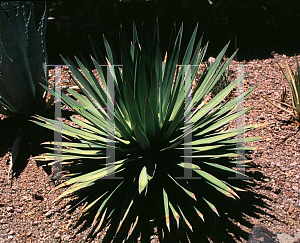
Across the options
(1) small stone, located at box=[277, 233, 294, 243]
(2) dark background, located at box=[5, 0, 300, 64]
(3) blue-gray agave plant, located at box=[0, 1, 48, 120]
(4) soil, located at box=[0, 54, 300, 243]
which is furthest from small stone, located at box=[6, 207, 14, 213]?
(2) dark background, located at box=[5, 0, 300, 64]

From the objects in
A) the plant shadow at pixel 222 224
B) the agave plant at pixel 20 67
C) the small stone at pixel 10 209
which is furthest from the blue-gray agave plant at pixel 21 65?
the plant shadow at pixel 222 224

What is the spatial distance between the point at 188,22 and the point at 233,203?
2.92m

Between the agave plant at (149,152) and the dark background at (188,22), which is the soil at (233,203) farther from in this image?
the dark background at (188,22)

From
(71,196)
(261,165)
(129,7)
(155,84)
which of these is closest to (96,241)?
(71,196)

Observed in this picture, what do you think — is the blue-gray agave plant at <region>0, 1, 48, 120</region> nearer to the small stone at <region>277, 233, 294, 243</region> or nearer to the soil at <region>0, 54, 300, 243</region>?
the soil at <region>0, 54, 300, 243</region>

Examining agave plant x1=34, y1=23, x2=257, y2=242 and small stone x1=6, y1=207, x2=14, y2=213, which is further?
small stone x1=6, y1=207, x2=14, y2=213

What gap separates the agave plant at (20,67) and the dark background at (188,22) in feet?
3.49

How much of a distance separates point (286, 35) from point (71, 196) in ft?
13.0

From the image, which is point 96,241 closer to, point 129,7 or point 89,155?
point 89,155

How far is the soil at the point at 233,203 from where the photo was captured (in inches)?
83.7

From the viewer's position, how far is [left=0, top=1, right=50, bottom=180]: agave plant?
263cm

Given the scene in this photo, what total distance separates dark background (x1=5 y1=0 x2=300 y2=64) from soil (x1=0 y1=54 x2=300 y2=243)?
1482mm

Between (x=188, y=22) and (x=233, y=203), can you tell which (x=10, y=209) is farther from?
(x=188, y=22)

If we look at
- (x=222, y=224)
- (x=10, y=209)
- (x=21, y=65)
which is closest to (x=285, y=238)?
(x=222, y=224)
